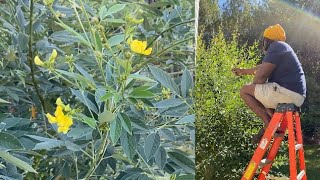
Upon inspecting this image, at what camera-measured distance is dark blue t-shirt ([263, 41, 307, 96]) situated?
1624 millimetres

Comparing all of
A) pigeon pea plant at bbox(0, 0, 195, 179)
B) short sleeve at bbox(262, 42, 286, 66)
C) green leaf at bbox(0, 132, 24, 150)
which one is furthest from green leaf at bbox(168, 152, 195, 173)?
green leaf at bbox(0, 132, 24, 150)

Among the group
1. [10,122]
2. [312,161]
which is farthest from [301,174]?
[10,122]

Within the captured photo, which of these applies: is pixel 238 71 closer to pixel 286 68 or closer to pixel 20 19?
pixel 286 68

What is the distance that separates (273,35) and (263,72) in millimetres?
134

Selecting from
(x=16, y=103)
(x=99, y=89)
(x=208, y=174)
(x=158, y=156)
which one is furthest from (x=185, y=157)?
(x=16, y=103)

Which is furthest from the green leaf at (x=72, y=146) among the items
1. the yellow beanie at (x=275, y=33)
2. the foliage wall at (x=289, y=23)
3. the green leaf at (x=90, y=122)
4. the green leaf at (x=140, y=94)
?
the yellow beanie at (x=275, y=33)

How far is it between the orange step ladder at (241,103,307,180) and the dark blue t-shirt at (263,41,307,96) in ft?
0.25

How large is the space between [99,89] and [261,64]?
66 centimetres

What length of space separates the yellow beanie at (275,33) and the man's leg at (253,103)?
0.60 ft

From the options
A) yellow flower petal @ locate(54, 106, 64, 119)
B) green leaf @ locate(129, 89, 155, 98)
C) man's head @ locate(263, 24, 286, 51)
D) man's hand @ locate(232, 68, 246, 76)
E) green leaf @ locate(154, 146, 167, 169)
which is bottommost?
green leaf @ locate(154, 146, 167, 169)

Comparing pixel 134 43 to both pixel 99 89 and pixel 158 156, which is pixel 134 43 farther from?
pixel 158 156

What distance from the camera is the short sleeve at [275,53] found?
5.40 feet

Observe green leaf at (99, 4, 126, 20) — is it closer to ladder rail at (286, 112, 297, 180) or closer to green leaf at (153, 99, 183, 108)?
green leaf at (153, 99, 183, 108)

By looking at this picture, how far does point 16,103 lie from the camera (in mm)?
1604
